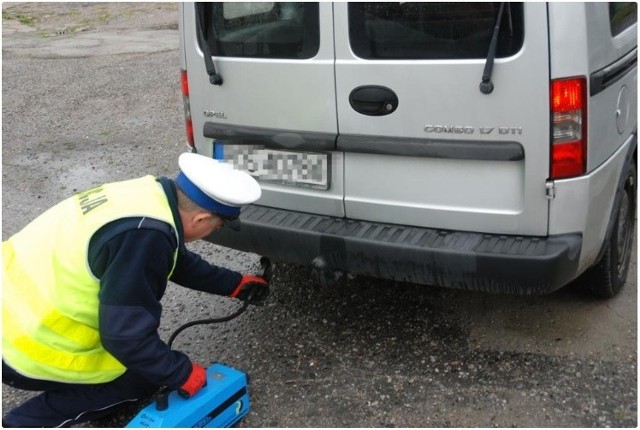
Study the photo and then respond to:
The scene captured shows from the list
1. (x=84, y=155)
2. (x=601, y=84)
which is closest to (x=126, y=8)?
(x=84, y=155)

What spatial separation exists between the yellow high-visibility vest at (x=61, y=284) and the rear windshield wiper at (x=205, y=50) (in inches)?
31.9

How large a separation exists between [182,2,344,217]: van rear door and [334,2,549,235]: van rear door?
3.7 inches

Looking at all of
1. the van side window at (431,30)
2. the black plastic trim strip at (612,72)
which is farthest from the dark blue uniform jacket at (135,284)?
the black plastic trim strip at (612,72)

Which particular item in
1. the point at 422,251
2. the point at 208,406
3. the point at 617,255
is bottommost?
the point at 208,406

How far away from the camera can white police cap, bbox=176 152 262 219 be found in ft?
8.38

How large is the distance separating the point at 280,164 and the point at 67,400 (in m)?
1.30

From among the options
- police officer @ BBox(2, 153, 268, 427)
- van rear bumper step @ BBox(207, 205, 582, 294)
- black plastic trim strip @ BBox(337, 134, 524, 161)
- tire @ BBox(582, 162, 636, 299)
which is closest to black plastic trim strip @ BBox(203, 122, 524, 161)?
black plastic trim strip @ BBox(337, 134, 524, 161)

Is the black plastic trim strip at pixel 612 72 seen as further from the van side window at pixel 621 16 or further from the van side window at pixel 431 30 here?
the van side window at pixel 431 30

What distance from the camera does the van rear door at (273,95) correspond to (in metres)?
3.07

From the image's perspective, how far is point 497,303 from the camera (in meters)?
3.64

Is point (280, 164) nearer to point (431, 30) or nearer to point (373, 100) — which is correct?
point (373, 100)

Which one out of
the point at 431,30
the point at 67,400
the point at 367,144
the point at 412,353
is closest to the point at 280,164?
the point at 367,144

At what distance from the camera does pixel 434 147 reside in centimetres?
289

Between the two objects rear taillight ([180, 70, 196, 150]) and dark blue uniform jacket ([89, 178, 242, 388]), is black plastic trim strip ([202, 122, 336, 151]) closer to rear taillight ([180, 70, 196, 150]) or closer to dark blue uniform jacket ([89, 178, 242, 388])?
rear taillight ([180, 70, 196, 150])
